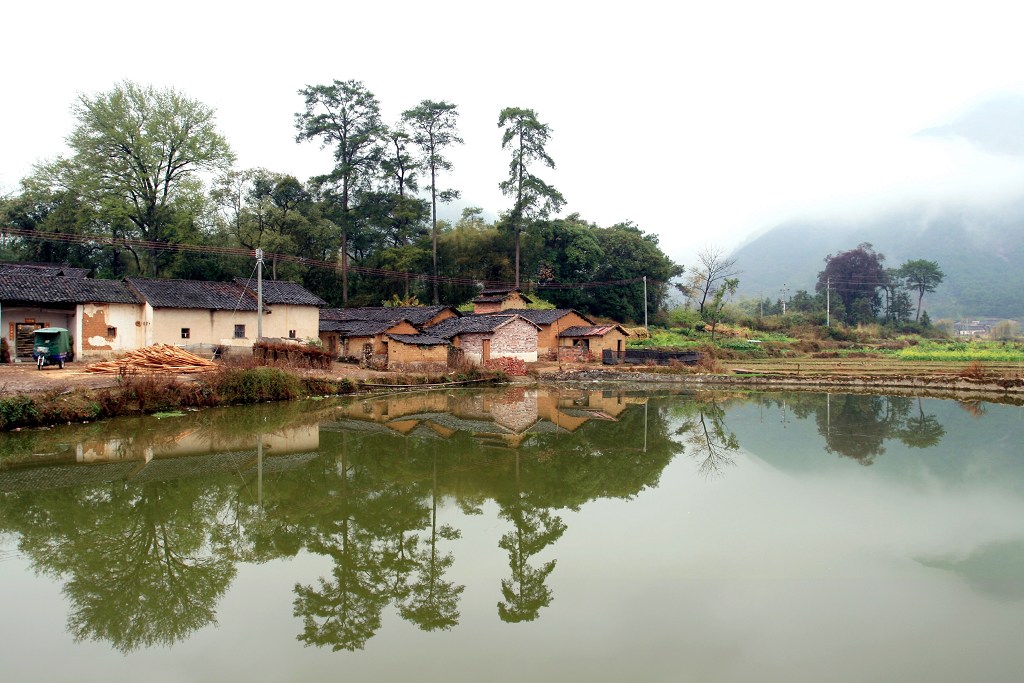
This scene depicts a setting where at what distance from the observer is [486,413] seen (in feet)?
58.9

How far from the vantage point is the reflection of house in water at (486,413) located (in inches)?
583

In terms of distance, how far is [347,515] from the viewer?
27.5ft

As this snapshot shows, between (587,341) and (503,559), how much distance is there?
2687 cm

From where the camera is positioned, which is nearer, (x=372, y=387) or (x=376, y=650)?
(x=376, y=650)

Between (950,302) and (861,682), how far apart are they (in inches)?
4591

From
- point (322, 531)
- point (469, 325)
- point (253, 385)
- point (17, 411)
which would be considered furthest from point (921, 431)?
point (17, 411)

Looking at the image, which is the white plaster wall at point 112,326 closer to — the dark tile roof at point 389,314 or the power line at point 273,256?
the power line at point 273,256

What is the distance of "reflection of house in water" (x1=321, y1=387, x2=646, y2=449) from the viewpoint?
48.6ft

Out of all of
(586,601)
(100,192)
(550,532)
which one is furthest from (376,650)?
(100,192)

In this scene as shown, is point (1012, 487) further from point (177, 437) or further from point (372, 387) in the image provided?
point (372, 387)

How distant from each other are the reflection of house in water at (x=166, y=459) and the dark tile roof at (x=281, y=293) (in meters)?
15.0

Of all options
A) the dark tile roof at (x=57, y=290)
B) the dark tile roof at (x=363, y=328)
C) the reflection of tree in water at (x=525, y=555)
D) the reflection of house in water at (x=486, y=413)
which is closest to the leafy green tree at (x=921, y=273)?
the reflection of house in water at (x=486, y=413)

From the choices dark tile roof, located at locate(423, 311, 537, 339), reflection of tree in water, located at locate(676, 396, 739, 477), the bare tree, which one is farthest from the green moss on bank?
the bare tree

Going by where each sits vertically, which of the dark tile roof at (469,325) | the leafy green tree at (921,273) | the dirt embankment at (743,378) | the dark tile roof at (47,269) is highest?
the leafy green tree at (921,273)
